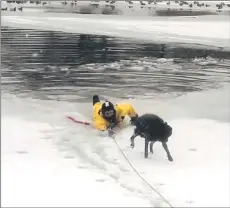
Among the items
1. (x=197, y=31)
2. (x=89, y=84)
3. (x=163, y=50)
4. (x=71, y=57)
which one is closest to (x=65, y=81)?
(x=89, y=84)

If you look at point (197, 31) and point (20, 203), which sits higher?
point (197, 31)

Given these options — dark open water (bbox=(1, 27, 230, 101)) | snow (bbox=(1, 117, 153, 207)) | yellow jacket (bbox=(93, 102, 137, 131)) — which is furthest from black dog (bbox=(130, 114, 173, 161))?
dark open water (bbox=(1, 27, 230, 101))

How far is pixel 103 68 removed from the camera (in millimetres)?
14273

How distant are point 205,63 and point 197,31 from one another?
891cm

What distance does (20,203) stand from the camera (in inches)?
215

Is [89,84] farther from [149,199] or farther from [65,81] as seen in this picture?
[149,199]

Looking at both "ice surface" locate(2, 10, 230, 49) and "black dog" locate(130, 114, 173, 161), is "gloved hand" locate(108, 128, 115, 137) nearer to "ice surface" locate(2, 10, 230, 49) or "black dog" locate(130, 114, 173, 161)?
"black dog" locate(130, 114, 173, 161)

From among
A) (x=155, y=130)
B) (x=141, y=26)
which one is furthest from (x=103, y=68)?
(x=141, y=26)

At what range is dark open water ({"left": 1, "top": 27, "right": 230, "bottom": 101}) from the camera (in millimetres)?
11773

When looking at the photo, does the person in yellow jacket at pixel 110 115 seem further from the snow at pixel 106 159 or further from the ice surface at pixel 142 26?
the ice surface at pixel 142 26

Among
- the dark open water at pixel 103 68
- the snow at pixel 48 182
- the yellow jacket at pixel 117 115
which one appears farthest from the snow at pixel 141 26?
the snow at pixel 48 182

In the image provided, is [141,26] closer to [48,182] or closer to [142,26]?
[142,26]

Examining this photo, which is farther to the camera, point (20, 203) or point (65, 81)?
point (65, 81)

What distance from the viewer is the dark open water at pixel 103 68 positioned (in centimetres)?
1177
